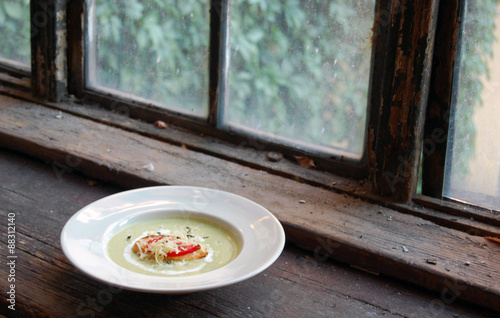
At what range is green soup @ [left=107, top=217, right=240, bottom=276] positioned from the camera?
87 cm

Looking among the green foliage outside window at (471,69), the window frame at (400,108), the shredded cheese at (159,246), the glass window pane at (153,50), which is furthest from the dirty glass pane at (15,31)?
the green foliage outside window at (471,69)

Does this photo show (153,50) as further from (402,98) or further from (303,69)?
(402,98)

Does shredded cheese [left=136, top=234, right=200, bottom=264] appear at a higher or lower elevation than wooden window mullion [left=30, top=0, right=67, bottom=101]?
lower

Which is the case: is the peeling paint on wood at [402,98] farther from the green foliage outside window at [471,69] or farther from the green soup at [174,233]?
the green soup at [174,233]

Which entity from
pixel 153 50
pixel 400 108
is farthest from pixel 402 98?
pixel 153 50

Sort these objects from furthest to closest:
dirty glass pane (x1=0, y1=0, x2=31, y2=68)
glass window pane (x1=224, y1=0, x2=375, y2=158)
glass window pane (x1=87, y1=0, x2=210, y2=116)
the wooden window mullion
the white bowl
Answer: dirty glass pane (x1=0, y1=0, x2=31, y2=68) < the wooden window mullion < glass window pane (x1=87, y1=0, x2=210, y2=116) < glass window pane (x1=224, y1=0, x2=375, y2=158) < the white bowl

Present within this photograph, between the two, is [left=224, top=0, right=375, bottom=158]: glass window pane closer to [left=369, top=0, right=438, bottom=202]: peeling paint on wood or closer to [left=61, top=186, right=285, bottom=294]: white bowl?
[left=369, top=0, right=438, bottom=202]: peeling paint on wood

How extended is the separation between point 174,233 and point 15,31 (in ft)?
3.35

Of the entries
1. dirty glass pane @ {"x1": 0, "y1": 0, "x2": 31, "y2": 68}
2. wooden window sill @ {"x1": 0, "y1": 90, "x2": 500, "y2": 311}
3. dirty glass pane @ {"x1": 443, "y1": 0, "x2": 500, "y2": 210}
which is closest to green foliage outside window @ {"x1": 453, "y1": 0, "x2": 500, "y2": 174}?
dirty glass pane @ {"x1": 443, "y1": 0, "x2": 500, "y2": 210}

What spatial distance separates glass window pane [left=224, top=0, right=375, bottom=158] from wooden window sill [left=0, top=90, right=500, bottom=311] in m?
0.09

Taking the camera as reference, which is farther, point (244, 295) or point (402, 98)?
point (402, 98)

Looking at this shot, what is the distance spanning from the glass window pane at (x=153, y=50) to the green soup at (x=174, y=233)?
0.49 metres

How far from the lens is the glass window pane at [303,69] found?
1.16 meters

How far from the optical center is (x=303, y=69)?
4.07 ft
